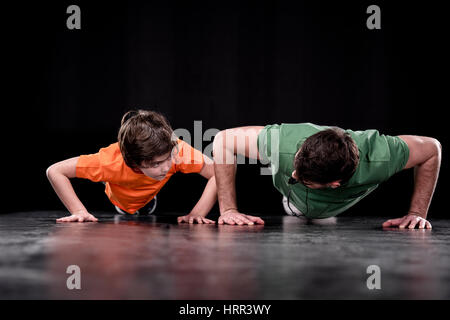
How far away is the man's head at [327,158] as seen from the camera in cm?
155

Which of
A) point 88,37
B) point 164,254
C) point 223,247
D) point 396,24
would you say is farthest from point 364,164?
point 88,37

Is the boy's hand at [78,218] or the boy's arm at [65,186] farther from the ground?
the boy's arm at [65,186]

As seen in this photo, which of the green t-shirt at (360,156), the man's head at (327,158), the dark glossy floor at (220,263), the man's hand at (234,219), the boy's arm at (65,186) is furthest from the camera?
the boy's arm at (65,186)

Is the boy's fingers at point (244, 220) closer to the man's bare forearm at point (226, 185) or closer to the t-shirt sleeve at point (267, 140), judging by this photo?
the man's bare forearm at point (226, 185)

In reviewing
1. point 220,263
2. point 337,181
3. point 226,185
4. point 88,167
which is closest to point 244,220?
point 226,185

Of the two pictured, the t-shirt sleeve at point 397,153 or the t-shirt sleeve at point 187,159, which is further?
the t-shirt sleeve at point 187,159

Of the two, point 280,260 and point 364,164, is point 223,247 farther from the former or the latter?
point 364,164

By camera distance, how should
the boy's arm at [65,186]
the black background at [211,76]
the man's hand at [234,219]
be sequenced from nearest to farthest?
1. the man's hand at [234,219]
2. the boy's arm at [65,186]
3. the black background at [211,76]

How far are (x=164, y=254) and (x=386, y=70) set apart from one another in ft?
8.40

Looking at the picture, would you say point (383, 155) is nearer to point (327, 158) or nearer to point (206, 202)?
point (327, 158)

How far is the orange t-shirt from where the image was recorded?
2.04m

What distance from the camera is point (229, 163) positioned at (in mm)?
1909

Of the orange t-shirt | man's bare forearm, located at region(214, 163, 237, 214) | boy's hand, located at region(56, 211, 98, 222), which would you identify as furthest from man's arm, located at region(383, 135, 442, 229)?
boy's hand, located at region(56, 211, 98, 222)

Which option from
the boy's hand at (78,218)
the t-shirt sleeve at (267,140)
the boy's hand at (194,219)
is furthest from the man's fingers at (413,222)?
the boy's hand at (78,218)
